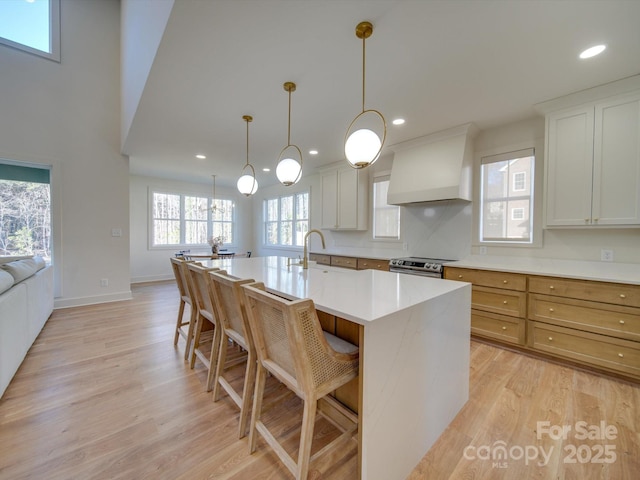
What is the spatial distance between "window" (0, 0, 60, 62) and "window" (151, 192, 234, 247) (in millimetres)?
3049

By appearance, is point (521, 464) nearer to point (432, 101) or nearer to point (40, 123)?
point (432, 101)

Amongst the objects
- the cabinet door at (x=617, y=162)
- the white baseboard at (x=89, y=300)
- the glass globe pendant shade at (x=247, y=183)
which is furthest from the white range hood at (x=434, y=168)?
the white baseboard at (x=89, y=300)

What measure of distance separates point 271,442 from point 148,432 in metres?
0.85

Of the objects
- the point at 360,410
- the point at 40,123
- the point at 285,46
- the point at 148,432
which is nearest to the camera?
the point at 360,410

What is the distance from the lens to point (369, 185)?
465cm

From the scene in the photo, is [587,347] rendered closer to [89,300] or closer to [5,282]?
[5,282]

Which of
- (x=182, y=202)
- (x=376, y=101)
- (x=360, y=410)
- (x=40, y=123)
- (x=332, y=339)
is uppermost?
(x=40, y=123)

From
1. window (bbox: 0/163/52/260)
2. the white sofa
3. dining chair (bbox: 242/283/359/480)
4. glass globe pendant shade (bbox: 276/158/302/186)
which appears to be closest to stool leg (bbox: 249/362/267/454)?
dining chair (bbox: 242/283/359/480)

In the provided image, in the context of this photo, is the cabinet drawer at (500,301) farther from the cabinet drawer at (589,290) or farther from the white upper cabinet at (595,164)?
the white upper cabinet at (595,164)

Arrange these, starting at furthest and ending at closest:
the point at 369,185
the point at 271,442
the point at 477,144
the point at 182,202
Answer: the point at 182,202 → the point at 369,185 → the point at 477,144 → the point at 271,442

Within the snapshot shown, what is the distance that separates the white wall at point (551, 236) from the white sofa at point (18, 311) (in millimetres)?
4604

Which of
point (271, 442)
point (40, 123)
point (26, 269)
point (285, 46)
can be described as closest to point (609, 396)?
point (271, 442)

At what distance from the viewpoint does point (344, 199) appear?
473 centimetres

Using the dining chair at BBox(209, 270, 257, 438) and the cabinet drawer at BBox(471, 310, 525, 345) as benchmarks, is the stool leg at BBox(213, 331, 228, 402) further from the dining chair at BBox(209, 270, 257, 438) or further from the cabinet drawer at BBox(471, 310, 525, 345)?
the cabinet drawer at BBox(471, 310, 525, 345)
